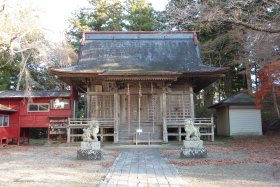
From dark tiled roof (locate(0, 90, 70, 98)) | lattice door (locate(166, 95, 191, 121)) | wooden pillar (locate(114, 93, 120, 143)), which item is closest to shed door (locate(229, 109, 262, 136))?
lattice door (locate(166, 95, 191, 121))

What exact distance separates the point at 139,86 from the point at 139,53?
174 inches

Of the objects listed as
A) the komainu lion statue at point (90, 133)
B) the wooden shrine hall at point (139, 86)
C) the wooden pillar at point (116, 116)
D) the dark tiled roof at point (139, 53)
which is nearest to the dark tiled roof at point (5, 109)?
the wooden shrine hall at point (139, 86)

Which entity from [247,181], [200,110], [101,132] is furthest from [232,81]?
[247,181]

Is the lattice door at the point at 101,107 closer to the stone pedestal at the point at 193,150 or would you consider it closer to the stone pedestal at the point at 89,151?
the stone pedestal at the point at 89,151

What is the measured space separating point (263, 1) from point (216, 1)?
155 cm

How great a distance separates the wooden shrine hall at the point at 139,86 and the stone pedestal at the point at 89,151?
21.1ft

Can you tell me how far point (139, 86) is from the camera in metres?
20.9

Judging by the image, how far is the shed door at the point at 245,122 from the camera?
967 inches

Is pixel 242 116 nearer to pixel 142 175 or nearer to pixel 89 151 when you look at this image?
pixel 89 151

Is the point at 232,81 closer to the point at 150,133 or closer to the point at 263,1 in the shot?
the point at 150,133

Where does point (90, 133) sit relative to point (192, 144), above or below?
above

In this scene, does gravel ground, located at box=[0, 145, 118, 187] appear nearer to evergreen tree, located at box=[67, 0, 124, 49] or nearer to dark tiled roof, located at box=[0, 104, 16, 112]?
dark tiled roof, located at box=[0, 104, 16, 112]

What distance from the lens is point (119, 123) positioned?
2166 centimetres

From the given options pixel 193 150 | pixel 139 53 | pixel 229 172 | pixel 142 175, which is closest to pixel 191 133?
pixel 193 150
